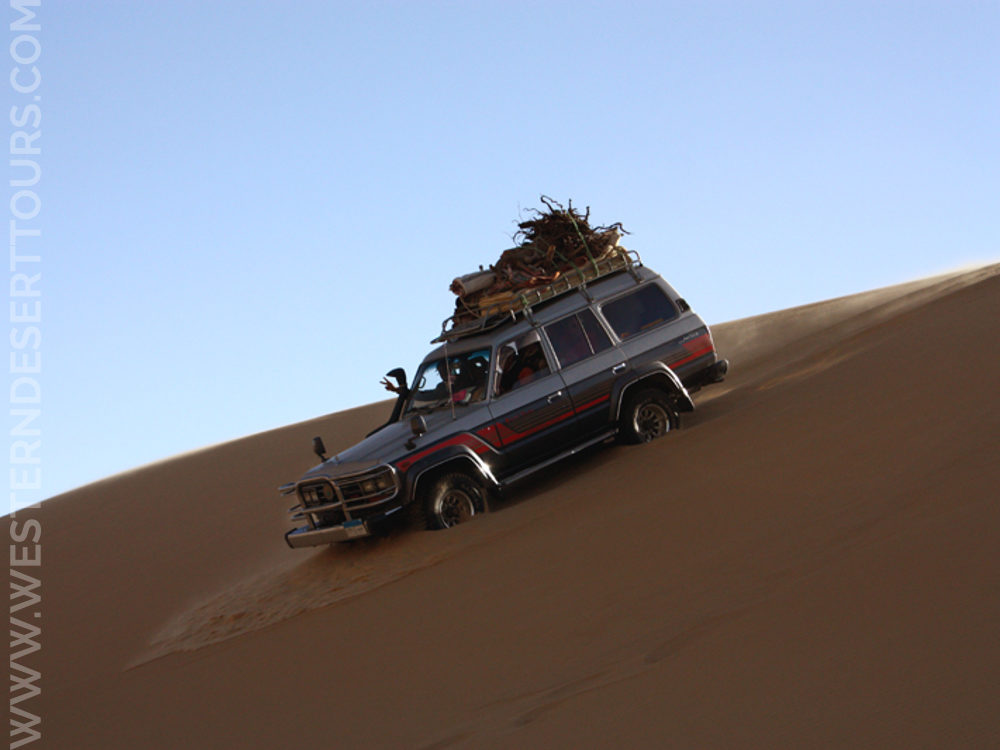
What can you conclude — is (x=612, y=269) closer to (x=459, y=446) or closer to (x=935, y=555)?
(x=459, y=446)

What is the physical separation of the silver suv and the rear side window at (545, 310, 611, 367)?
0.01 metres

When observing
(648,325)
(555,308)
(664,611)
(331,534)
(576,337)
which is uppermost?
(555,308)

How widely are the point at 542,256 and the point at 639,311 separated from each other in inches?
58.2

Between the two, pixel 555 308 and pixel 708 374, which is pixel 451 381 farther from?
pixel 708 374

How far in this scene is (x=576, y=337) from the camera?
33.9 ft

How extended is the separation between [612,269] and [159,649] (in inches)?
247

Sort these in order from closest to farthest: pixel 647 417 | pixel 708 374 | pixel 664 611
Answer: pixel 664 611
pixel 647 417
pixel 708 374

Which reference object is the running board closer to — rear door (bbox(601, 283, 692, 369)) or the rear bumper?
rear door (bbox(601, 283, 692, 369))

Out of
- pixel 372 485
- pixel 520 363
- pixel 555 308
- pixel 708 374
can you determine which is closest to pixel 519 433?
pixel 520 363

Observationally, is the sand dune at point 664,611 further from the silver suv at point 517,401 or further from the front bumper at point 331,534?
the silver suv at point 517,401

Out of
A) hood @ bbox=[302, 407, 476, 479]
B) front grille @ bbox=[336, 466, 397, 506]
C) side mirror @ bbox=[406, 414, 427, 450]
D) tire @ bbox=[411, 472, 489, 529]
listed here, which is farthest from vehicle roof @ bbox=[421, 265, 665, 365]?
front grille @ bbox=[336, 466, 397, 506]

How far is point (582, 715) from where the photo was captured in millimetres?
4590

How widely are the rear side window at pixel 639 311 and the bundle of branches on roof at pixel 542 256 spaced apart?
698mm

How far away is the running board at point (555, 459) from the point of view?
9594 millimetres
